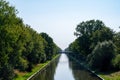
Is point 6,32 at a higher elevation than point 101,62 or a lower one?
higher

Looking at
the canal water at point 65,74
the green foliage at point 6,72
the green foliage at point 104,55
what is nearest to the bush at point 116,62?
the green foliage at point 104,55

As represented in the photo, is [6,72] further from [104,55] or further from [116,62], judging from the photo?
[104,55]

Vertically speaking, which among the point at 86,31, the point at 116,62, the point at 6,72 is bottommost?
the point at 6,72

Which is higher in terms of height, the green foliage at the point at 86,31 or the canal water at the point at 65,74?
the green foliage at the point at 86,31

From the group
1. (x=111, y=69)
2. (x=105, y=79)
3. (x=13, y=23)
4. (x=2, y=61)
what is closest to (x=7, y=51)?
(x=2, y=61)

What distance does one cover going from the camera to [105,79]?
39188mm

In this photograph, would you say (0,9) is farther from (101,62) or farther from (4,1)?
(101,62)

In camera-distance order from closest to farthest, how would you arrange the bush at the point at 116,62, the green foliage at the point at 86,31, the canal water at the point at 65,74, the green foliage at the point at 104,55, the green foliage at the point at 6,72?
the green foliage at the point at 6,72 → the canal water at the point at 65,74 → the bush at the point at 116,62 → the green foliage at the point at 104,55 → the green foliage at the point at 86,31

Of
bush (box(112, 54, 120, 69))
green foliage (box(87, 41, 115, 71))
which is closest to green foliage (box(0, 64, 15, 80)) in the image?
bush (box(112, 54, 120, 69))

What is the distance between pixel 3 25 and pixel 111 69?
2491 centimetres

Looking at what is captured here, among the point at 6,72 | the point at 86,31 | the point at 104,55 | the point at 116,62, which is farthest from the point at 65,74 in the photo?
the point at 86,31

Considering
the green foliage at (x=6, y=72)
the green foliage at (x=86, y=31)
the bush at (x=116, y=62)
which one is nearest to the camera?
the green foliage at (x=6, y=72)

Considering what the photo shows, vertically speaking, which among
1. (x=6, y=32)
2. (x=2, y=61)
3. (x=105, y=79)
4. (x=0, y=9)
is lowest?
(x=105, y=79)

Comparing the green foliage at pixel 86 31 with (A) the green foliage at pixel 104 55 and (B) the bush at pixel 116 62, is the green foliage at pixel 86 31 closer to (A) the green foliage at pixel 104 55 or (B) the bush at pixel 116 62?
(A) the green foliage at pixel 104 55
